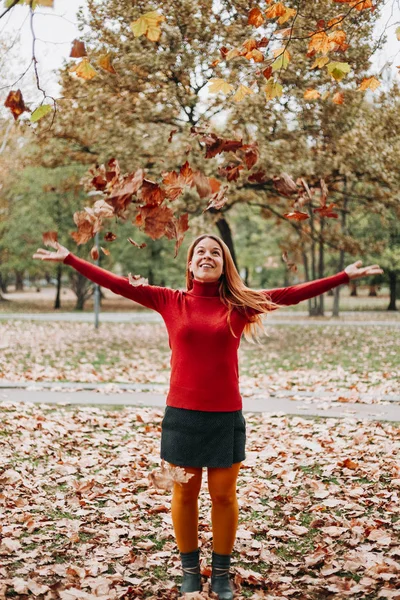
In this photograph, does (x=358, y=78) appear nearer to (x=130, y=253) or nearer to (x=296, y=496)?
(x=296, y=496)

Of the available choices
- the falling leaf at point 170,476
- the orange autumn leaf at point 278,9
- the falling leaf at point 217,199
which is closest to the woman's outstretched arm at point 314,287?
the falling leaf at point 217,199

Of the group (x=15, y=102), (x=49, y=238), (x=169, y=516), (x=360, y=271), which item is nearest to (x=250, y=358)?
(x=169, y=516)

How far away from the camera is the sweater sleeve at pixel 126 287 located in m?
3.81

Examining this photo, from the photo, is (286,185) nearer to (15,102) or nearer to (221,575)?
(15,102)

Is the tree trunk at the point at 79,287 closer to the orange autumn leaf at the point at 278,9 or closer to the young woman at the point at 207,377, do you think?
the orange autumn leaf at the point at 278,9

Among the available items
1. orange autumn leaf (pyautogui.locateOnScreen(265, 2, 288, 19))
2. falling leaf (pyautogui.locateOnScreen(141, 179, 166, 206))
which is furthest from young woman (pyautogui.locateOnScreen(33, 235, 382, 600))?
orange autumn leaf (pyautogui.locateOnScreen(265, 2, 288, 19))

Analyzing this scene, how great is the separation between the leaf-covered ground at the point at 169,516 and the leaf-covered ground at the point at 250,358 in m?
3.31

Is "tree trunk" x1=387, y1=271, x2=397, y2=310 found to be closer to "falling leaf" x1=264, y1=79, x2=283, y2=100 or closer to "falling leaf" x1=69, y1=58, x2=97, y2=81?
"falling leaf" x1=264, y1=79, x2=283, y2=100

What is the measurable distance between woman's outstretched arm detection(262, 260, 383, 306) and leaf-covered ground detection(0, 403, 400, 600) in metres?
1.77

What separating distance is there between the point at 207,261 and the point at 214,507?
1413 mm

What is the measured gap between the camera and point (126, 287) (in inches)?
151

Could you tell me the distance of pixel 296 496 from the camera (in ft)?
18.3

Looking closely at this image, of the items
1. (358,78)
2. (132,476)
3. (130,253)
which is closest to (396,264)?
(130,253)

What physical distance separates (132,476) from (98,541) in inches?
57.8
